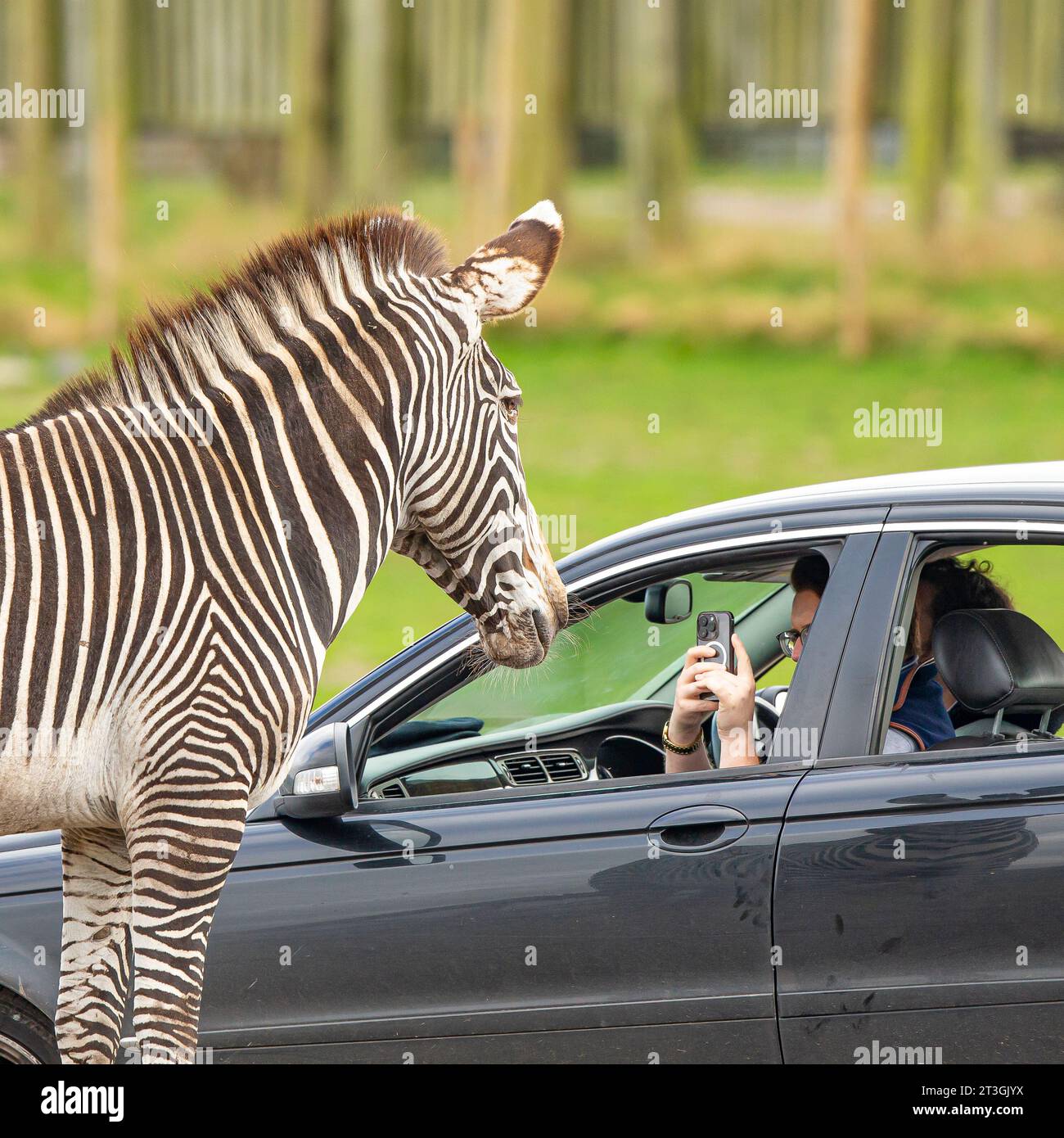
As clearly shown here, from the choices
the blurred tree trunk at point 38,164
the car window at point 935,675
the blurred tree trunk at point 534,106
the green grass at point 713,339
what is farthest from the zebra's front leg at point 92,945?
the blurred tree trunk at point 38,164

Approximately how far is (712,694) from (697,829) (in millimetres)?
415

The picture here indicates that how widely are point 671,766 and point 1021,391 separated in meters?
8.76

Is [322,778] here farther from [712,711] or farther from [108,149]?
[108,149]

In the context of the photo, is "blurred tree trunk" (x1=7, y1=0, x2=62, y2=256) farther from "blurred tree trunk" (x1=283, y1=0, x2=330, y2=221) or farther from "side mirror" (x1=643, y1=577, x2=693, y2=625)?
"side mirror" (x1=643, y1=577, x2=693, y2=625)

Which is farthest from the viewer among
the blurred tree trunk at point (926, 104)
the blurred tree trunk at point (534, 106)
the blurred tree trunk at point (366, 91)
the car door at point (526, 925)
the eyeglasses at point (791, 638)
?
the blurred tree trunk at point (366, 91)

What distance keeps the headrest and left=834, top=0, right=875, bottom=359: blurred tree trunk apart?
896 cm

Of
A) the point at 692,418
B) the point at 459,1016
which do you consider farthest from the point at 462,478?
the point at 692,418

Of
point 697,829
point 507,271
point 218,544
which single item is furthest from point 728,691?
point 218,544

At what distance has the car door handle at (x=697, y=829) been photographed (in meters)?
3.06

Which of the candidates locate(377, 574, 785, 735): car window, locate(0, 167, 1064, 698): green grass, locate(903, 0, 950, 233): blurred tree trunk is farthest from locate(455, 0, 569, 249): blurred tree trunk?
locate(377, 574, 785, 735): car window

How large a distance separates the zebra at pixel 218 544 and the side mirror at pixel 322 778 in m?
0.32

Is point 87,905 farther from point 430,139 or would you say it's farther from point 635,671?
point 430,139

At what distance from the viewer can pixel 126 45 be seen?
1271 centimetres

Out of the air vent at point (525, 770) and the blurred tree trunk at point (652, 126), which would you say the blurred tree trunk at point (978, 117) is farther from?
the air vent at point (525, 770)
